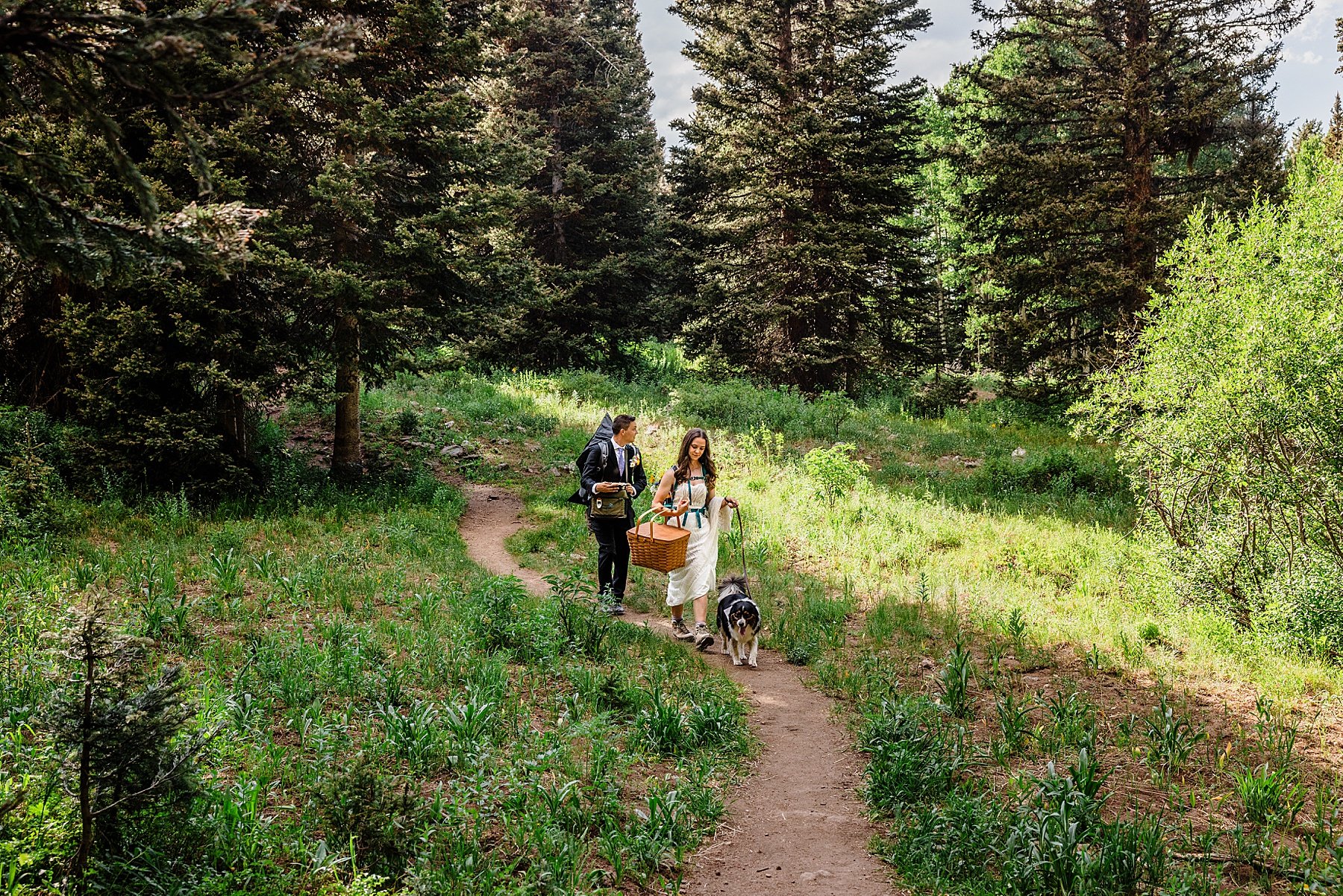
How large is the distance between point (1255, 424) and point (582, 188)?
70.2 feet

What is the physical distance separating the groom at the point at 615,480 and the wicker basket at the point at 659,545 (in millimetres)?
558

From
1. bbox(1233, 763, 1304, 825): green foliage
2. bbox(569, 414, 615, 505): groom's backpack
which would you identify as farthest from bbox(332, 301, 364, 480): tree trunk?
bbox(1233, 763, 1304, 825): green foliage

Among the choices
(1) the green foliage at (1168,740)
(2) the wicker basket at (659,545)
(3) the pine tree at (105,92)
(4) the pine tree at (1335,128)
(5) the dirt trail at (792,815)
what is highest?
(4) the pine tree at (1335,128)

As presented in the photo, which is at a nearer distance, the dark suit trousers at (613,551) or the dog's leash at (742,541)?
the dog's leash at (742,541)

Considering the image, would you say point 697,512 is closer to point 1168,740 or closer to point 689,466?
point 689,466

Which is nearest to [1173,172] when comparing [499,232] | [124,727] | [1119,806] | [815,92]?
[815,92]

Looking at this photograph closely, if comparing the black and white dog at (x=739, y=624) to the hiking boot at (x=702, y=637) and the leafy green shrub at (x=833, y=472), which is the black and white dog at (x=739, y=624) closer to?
the hiking boot at (x=702, y=637)

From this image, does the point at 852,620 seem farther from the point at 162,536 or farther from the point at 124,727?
the point at 162,536

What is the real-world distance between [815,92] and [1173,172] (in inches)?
550

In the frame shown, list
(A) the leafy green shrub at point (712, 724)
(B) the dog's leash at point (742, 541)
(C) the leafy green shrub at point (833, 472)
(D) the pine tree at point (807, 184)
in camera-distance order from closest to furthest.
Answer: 1. (A) the leafy green shrub at point (712, 724)
2. (B) the dog's leash at point (742, 541)
3. (C) the leafy green shrub at point (833, 472)
4. (D) the pine tree at point (807, 184)

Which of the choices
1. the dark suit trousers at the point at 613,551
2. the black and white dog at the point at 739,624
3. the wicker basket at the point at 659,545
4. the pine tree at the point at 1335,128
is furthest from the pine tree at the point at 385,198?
the pine tree at the point at 1335,128

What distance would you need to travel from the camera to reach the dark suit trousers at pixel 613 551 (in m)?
9.02

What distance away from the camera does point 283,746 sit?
5.04 m

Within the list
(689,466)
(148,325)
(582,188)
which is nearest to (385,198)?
(148,325)
